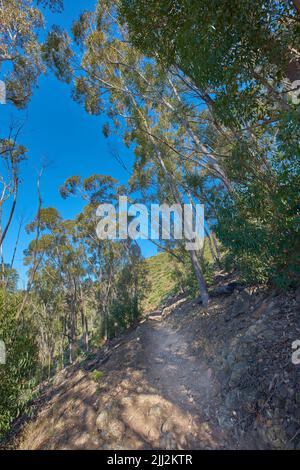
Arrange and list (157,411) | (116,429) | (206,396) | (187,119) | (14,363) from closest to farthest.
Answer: (116,429) < (157,411) < (206,396) < (14,363) < (187,119)

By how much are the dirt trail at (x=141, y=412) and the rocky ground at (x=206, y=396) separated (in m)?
0.02

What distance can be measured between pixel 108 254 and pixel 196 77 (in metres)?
16.3

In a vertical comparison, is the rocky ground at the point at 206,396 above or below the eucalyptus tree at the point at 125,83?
below

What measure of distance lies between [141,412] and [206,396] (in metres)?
1.32

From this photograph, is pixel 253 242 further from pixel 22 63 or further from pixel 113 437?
pixel 22 63

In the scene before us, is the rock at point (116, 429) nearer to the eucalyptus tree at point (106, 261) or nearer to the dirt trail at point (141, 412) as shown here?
the dirt trail at point (141, 412)

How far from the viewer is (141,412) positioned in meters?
4.61

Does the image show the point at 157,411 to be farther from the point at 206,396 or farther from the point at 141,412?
the point at 206,396

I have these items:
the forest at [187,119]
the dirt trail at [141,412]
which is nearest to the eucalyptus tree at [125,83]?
the forest at [187,119]

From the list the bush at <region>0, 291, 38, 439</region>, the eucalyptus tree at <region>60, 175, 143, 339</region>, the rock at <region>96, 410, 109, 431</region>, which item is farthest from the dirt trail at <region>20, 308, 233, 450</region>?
the eucalyptus tree at <region>60, 175, 143, 339</region>

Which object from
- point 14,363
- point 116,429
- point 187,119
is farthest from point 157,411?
point 187,119

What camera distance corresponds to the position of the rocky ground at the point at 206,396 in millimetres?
3611

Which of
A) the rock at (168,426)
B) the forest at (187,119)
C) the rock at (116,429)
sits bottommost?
the rock at (116,429)

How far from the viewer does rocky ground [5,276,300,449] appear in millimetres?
3611
